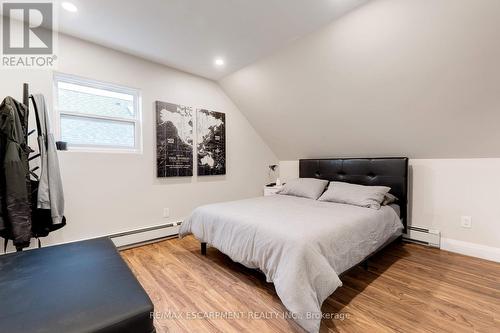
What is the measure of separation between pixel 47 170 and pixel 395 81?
3281 mm

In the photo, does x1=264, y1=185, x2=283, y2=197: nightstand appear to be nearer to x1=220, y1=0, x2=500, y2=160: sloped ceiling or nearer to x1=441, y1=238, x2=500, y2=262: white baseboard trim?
x1=220, y1=0, x2=500, y2=160: sloped ceiling

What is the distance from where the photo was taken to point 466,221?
98.3 inches

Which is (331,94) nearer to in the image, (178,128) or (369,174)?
(369,174)

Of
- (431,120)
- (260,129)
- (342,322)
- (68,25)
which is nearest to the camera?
(342,322)

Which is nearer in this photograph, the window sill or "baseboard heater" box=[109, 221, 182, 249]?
the window sill

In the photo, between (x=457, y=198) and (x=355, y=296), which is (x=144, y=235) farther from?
(x=457, y=198)

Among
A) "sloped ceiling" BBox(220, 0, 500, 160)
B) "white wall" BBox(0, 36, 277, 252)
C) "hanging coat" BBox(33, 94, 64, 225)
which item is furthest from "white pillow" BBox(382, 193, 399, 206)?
"hanging coat" BBox(33, 94, 64, 225)

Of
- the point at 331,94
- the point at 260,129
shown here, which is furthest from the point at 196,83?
the point at 331,94

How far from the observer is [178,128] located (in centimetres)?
319

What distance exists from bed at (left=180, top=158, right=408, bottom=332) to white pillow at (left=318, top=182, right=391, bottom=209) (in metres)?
0.11

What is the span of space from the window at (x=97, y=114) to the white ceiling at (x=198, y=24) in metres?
0.50

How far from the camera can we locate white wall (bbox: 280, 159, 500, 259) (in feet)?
7.72

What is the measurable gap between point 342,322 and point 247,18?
2.55 meters

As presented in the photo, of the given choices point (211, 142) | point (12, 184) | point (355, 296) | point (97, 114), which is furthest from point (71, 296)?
point (211, 142)
